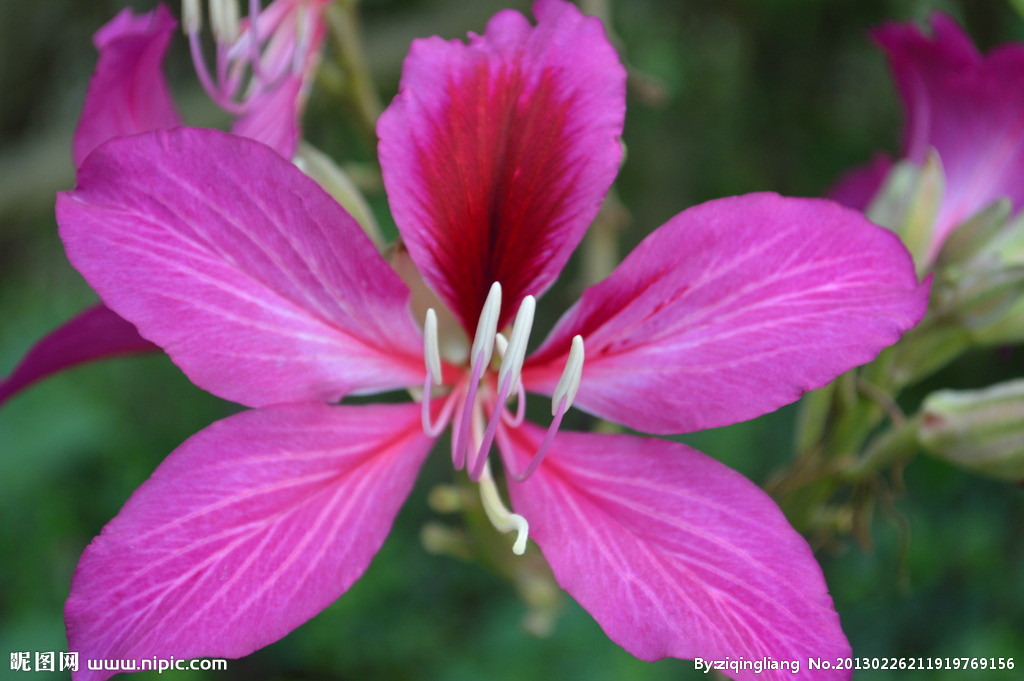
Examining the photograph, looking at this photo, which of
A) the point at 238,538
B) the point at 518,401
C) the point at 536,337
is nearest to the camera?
the point at 238,538

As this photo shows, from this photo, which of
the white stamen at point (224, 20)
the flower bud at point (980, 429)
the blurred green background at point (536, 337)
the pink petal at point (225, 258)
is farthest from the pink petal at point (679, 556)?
the blurred green background at point (536, 337)

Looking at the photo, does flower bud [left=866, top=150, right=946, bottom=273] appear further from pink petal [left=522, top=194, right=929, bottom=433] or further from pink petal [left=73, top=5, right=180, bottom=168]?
pink petal [left=73, top=5, right=180, bottom=168]

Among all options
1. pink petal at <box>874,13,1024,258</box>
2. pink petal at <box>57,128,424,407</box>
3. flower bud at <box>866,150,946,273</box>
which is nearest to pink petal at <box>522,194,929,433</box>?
pink petal at <box>57,128,424,407</box>

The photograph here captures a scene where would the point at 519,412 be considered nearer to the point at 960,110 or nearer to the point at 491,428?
the point at 491,428

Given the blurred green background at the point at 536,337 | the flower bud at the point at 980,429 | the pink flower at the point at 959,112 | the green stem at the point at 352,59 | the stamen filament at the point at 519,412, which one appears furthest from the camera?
the blurred green background at the point at 536,337

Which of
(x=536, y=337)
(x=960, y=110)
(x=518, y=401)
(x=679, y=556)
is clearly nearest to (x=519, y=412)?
(x=518, y=401)

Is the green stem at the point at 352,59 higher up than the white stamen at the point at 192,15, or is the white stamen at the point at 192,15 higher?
the white stamen at the point at 192,15

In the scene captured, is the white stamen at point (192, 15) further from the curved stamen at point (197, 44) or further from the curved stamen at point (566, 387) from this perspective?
the curved stamen at point (566, 387)
